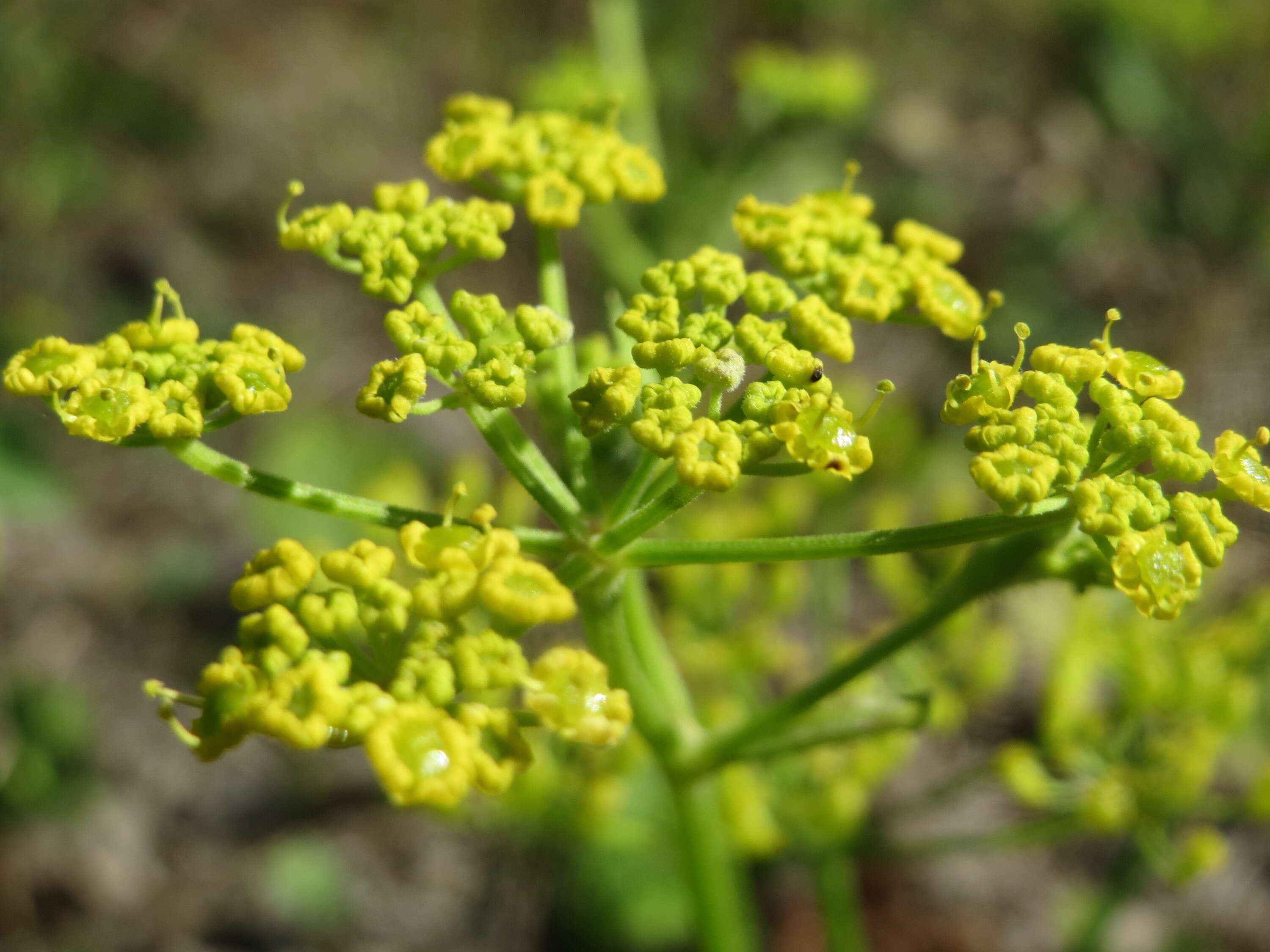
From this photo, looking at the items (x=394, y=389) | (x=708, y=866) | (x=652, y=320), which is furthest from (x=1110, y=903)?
(x=394, y=389)

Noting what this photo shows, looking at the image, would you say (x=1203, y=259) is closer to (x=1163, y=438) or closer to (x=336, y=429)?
(x=336, y=429)

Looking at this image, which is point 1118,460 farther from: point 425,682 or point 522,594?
point 425,682

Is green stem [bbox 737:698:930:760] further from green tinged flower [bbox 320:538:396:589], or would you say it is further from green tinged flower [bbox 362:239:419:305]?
green tinged flower [bbox 362:239:419:305]


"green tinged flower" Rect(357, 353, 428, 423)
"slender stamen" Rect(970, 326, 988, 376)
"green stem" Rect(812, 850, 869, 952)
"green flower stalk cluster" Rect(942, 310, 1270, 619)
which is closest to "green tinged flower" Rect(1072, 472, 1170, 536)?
"green flower stalk cluster" Rect(942, 310, 1270, 619)

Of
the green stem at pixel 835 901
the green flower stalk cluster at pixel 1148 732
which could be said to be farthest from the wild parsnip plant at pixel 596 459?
the green stem at pixel 835 901

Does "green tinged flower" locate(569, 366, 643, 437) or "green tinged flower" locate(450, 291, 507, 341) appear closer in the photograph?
"green tinged flower" locate(569, 366, 643, 437)

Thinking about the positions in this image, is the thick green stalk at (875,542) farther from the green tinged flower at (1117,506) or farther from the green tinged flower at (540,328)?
the green tinged flower at (540,328)
